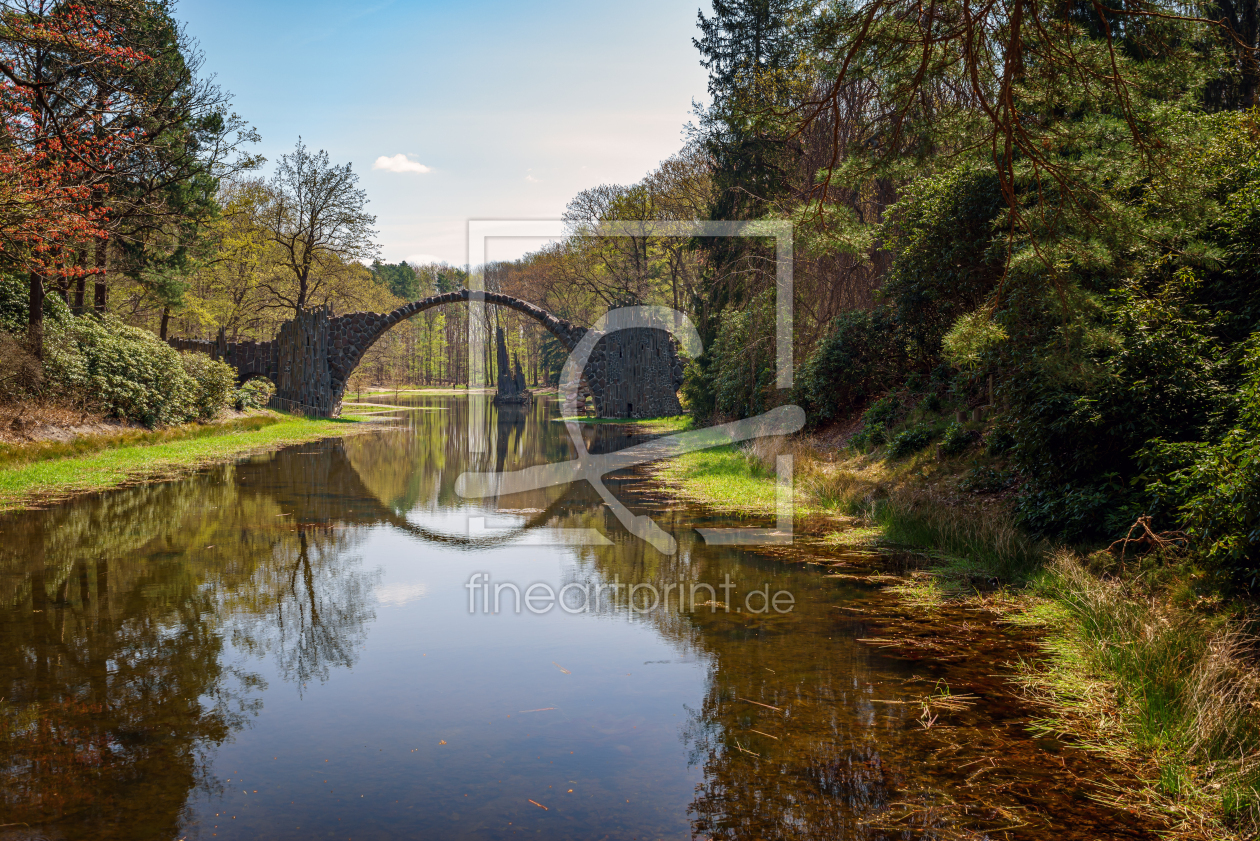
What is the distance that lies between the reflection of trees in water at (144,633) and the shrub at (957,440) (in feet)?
26.0

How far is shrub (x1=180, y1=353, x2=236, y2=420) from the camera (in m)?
21.8

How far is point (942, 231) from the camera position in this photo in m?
10.4

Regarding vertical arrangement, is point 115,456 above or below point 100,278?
below

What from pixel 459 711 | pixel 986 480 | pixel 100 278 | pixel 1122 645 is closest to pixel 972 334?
pixel 1122 645

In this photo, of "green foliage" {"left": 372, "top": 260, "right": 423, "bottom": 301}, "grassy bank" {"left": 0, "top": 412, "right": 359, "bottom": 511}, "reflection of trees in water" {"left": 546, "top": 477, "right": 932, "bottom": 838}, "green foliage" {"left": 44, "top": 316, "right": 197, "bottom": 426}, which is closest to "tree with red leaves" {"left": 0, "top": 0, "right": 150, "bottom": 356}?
"green foliage" {"left": 44, "top": 316, "right": 197, "bottom": 426}

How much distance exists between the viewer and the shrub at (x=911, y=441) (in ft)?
38.4

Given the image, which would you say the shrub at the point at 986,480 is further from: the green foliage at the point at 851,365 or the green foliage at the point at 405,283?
the green foliage at the point at 405,283

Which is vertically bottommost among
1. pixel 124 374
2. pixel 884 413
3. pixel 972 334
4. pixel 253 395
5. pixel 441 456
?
pixel 441 456

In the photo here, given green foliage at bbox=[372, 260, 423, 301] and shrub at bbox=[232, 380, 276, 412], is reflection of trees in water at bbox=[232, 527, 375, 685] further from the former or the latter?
green foliage at bbox=[372, 260, 423, 301]

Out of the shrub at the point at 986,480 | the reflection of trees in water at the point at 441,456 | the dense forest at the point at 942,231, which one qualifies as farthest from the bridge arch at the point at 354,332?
the shrub at the point at 986,480

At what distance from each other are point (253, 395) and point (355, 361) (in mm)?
6436

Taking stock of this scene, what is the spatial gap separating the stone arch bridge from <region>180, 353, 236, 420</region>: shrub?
8.42 m

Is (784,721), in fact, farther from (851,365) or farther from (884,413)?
(851,365)

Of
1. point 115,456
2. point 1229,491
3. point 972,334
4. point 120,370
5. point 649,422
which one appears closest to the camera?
point 1229,491
